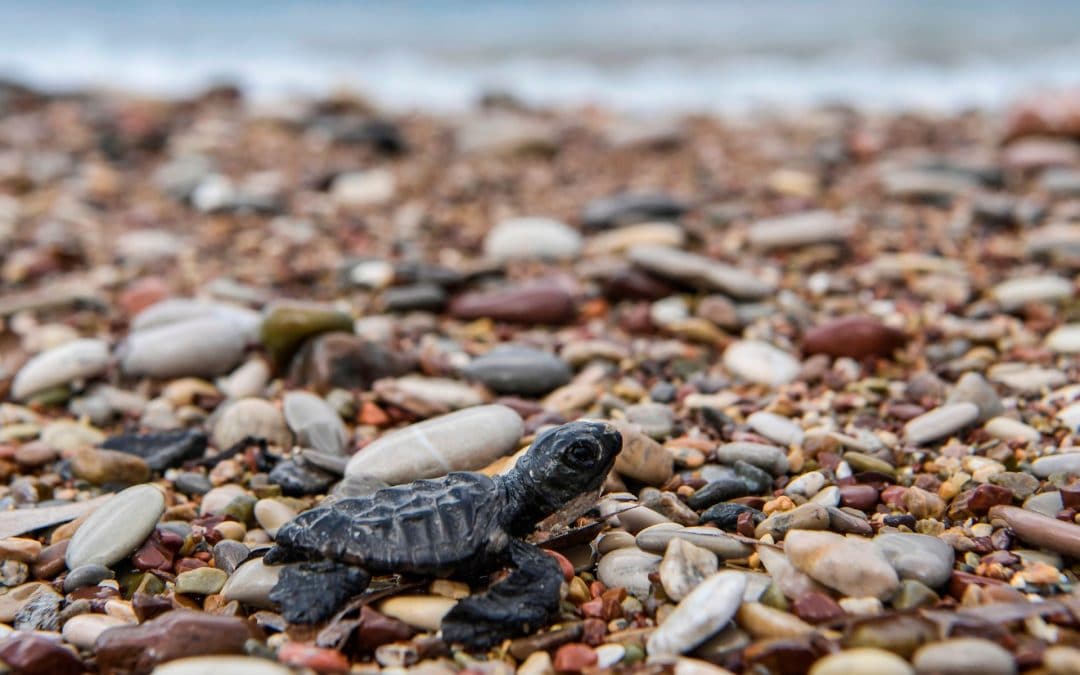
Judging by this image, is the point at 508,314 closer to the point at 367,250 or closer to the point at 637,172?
the point at 367,250

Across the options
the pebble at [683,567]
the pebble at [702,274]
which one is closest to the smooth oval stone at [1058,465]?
the pebble at [683,567]

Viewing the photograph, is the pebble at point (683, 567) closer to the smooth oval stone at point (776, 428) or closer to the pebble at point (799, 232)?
the smooth oval stone at point (776, 428)

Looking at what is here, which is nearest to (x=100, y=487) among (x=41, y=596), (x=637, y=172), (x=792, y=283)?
(x=41, y=596)

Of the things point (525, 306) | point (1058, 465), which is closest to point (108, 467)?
point (525, 306)

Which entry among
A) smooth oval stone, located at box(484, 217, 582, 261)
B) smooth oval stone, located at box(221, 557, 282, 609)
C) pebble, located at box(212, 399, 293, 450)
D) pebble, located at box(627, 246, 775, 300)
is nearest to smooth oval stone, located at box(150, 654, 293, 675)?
smooth oval stone, located at box(221, 557, 282, 609)

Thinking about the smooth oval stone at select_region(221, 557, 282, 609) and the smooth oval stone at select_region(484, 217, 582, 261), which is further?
the smooth oval stone at select_region(484, 217, 582, 261)

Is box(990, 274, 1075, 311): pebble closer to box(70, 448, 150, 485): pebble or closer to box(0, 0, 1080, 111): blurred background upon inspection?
box(70, 448, 150, 485): pebble
